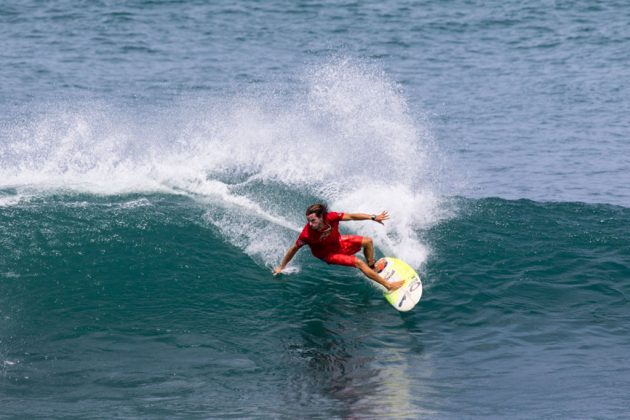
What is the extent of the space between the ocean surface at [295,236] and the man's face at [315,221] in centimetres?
144

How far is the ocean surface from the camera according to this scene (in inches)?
466

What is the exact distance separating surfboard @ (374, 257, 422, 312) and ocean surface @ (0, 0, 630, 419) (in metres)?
0.22

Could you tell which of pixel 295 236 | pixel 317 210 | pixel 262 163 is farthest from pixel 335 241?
pixel 262 163

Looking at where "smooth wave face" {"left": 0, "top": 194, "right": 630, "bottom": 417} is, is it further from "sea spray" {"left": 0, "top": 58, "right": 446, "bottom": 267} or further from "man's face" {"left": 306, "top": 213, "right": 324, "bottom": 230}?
"man's face" {"left": 306, "top": 213, "right": 324, "bottom": 230}

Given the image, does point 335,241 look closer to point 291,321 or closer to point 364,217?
point 364,217

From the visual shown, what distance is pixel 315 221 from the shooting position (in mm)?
13672

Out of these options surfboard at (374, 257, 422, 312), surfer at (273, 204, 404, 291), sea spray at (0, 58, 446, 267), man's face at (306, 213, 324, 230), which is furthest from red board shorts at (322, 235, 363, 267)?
sea spray at (0, 58, 446, 267)

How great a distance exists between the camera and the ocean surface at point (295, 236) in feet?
38.9

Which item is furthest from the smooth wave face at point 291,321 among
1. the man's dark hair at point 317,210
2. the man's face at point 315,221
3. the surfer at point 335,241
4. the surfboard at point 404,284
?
the man's dark hair at point 317,210

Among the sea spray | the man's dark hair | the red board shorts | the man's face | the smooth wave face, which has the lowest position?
the sea spray

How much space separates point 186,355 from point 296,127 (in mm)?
11565

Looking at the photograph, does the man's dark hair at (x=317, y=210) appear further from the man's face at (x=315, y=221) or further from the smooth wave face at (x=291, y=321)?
the smooth wave face at (x=291, y=321)

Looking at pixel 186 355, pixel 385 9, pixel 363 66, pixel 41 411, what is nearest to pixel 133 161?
pixel 186 355

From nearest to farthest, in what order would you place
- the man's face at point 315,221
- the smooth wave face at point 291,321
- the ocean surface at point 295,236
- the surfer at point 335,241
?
the smooth wave face at point 291,321, the ocean surface at point 295,236, the man's face at point 315,221, the surfer at point 335,241
